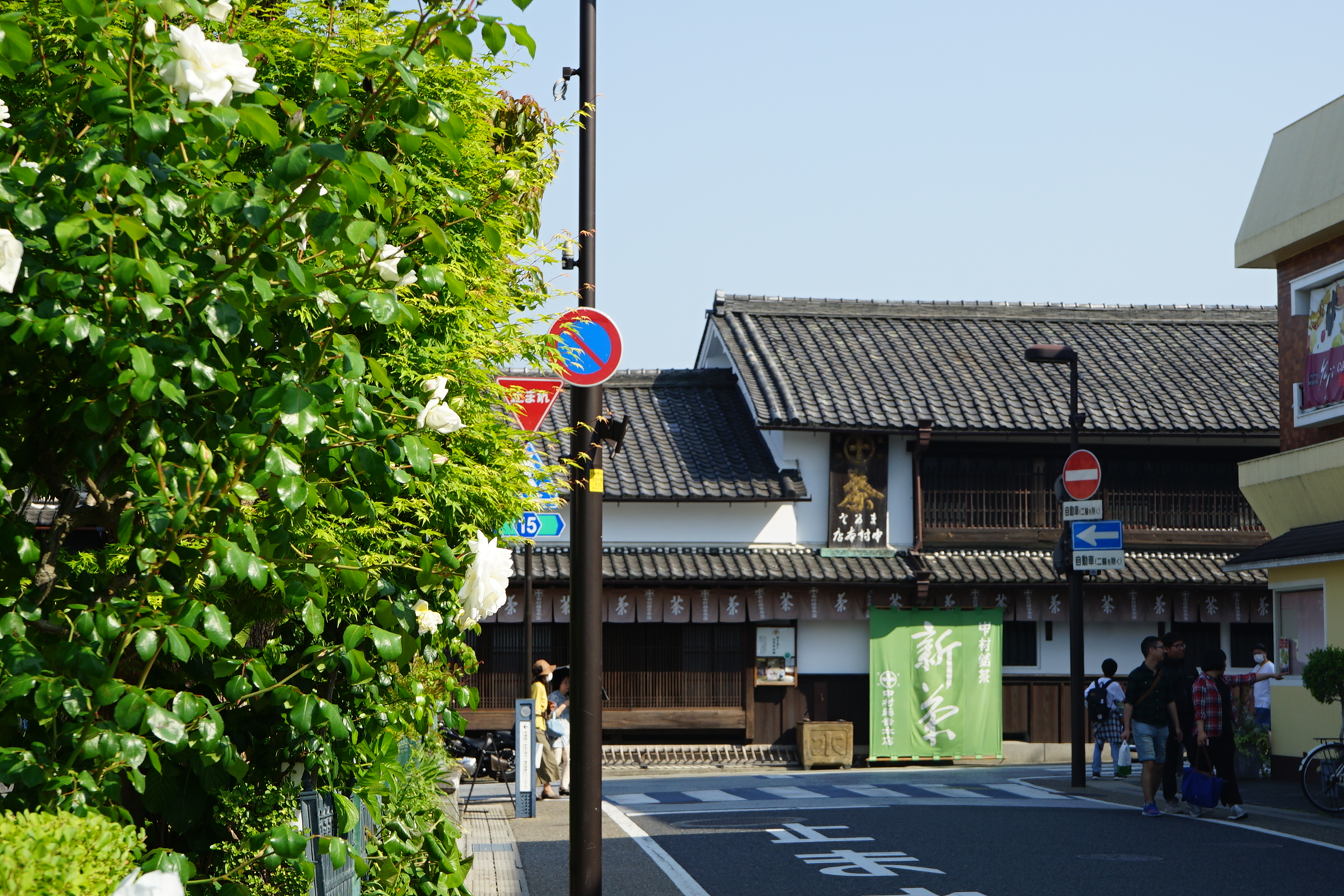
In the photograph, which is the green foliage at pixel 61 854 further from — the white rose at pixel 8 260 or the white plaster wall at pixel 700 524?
the white plaster wall at pixel 700 524

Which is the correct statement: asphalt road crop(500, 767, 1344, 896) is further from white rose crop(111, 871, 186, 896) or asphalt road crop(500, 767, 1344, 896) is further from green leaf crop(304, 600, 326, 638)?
white rose crop(111, 871, 186, 896)

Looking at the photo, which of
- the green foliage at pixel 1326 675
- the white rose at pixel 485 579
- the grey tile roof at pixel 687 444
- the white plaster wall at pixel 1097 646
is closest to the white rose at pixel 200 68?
the white rose at pixel 485 579

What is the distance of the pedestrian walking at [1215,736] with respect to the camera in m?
14.6

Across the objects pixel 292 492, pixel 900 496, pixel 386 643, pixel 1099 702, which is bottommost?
pixel 1099 702

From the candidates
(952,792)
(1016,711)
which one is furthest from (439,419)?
(1016,711)

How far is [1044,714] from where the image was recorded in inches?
1022

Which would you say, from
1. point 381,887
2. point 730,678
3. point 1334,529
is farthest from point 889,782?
point 381,887

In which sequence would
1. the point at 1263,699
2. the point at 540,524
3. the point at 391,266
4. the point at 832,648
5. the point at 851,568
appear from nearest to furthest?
1. the point at 391,266
2. the point at 540,524
3. the point at 1263,699
4. the point at 851,568
5. the point at 832,648

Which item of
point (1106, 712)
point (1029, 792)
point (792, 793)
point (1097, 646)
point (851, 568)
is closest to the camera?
point (1029, 792)

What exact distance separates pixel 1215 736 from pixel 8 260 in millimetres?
14171

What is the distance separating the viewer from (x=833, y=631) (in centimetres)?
2561

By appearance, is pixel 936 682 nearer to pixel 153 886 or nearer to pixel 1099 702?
pixel 1099 702

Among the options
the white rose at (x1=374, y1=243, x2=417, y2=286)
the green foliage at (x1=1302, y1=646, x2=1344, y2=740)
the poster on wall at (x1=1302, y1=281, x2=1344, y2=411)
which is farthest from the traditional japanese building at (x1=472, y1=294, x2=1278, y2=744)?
the white rose at (x1=374, y1=243, x2=417, y2=286)

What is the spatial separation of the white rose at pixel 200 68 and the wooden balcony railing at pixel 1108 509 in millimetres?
23694
